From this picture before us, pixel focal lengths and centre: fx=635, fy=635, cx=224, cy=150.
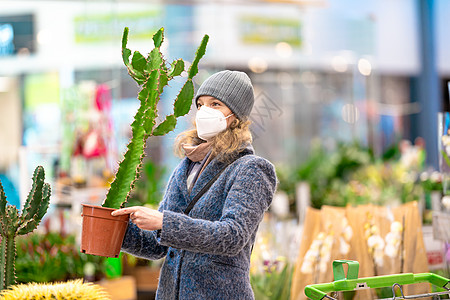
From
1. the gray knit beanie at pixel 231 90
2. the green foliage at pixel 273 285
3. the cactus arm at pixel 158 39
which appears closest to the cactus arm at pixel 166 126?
the gray knit beanie at pixel 231 90

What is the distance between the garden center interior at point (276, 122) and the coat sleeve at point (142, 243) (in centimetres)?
44

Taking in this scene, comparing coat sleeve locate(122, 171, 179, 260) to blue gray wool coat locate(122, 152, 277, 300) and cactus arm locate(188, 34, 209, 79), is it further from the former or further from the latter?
cactus arm locate(188, 34, 209, 79)

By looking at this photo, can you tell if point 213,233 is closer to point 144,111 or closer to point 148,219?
point 148,219

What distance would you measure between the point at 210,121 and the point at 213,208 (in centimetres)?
27

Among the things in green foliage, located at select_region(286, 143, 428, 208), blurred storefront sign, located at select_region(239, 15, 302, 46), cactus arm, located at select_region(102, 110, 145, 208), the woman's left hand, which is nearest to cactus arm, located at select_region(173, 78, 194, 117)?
cactus arm, located at select_region(102, 110, 145, 208)

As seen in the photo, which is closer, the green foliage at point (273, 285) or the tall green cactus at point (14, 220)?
the tall green cactus at point (14, 220)

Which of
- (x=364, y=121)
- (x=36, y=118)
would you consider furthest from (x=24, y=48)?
(x=364, y=121)

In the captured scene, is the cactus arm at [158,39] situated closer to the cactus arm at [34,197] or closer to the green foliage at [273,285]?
the cactus arm at [34,197]

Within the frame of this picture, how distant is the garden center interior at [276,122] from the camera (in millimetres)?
3234

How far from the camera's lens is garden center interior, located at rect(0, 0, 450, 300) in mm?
3234

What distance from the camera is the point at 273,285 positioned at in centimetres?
335

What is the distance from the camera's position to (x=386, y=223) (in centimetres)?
320

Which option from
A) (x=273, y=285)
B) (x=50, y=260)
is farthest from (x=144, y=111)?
(x=50, y=260)

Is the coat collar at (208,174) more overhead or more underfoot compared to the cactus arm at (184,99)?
more underfoot
